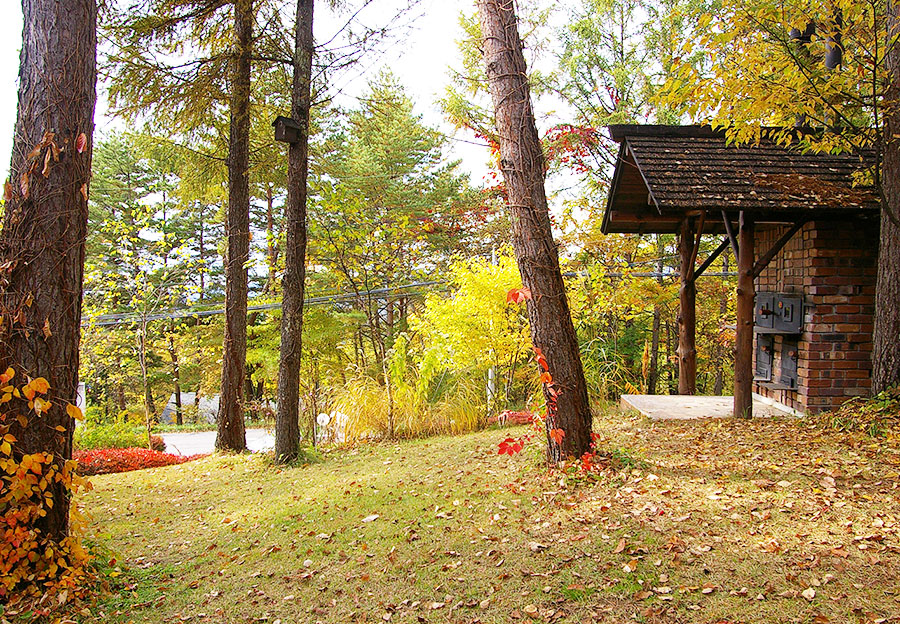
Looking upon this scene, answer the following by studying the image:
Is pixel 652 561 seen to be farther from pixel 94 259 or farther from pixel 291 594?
pixel 94 259

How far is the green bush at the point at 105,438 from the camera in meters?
11.1

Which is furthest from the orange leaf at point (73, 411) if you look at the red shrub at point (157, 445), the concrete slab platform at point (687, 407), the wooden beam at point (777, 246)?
the red shrub at point (157, 445)

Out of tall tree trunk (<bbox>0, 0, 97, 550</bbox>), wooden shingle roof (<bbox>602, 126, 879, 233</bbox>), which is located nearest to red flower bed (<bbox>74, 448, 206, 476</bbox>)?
tall tree trunk (<bbox>0, 0, 97, 550</bbox>)

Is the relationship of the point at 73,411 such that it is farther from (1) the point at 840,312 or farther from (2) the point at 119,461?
(1) the point at 840,312

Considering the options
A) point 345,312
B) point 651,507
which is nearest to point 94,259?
point 345,312

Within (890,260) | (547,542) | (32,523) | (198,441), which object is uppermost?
(890,260)

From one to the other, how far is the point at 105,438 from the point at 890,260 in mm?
12590

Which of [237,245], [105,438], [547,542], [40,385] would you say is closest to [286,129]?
→ [237,245]

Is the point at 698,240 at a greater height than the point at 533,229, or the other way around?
the point at 698,240

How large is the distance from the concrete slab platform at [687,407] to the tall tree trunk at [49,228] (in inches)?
238

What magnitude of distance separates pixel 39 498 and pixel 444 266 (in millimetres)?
14916

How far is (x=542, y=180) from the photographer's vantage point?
15.7ft

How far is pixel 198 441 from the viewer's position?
15.7 metres

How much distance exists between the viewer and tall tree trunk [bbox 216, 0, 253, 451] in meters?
8.00
